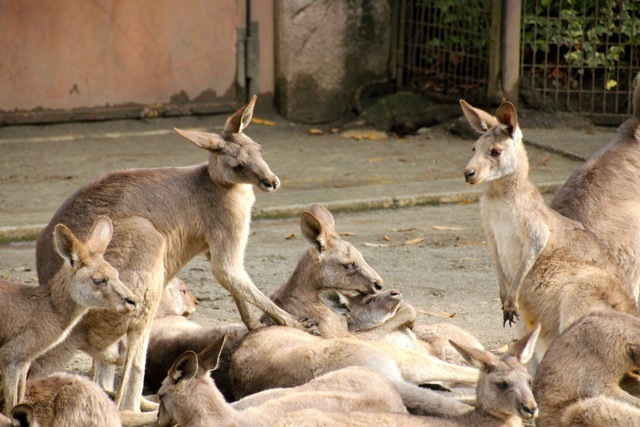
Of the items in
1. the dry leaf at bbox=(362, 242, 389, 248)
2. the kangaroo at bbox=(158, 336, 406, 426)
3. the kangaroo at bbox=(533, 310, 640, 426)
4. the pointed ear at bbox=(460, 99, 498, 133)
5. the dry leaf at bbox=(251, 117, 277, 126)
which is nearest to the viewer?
the kangaroo at bbox=(158, 336, 406, 426)

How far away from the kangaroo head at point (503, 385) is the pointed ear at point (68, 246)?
1.72 meters

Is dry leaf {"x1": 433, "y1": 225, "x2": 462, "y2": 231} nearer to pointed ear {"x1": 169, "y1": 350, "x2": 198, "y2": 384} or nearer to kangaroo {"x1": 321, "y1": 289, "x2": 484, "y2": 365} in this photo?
kangaroo {"x1": 321, "y1": 289, "x2": 484, "y2": 365}

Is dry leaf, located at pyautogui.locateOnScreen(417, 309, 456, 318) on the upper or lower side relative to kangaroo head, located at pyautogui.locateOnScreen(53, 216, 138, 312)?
lower

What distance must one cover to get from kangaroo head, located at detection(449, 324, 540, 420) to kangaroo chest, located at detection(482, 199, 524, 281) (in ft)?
4.59

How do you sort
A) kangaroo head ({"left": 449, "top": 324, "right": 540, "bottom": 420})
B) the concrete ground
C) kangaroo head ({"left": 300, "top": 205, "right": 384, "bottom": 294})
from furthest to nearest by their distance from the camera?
the concrete ground, kangaroo head ({"left": 300, "top": 205, "right": 384, "bottom": 294}), kangaroo head ({"left": 449, "top": 324, "right": 540, "bottom": 420})

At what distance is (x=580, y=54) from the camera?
11734mm

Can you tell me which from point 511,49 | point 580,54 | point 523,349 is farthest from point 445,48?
point 523,349

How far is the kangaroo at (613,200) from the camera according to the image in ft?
22.2

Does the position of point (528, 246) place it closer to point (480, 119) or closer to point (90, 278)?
point (480, 119)

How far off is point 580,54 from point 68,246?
766cm

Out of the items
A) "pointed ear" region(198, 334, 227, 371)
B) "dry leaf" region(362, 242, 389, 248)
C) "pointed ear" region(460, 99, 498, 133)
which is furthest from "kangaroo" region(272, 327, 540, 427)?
"dry leaf" region(362, 242, 389, 248)

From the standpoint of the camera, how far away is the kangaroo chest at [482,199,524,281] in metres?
6.29

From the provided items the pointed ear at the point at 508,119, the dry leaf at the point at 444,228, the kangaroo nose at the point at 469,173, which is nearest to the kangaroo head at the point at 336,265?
the kangaroo nose at the point at 469,173

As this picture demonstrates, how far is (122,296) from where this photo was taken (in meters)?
5.21
